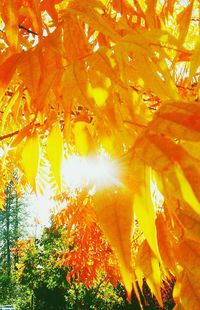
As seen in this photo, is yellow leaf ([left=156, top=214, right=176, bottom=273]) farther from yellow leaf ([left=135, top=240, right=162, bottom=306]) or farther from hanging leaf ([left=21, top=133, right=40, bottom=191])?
hanging leaf ([left=21, top=133, right=40, bottom=191])

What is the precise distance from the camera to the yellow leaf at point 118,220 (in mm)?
452

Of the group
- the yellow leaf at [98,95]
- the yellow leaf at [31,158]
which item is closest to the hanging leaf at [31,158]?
the yellow leaf at [31,158]

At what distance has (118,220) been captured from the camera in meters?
0.47

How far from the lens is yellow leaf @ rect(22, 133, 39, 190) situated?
2.38 feet

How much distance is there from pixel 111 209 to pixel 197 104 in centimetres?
16

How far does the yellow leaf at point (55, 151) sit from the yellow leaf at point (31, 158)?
0.08 feet

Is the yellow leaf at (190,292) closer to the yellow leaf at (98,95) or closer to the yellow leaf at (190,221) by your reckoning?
the yellow leaf at (190,221)

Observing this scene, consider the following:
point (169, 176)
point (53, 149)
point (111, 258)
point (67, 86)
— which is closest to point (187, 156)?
point (169, 176)

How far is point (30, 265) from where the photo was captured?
13.2 meters

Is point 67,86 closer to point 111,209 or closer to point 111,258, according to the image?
point 111,209

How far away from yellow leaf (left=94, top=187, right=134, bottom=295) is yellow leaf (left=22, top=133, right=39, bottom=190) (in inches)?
9.7

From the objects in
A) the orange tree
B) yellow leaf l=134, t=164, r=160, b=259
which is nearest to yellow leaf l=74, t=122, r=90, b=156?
the orange tree

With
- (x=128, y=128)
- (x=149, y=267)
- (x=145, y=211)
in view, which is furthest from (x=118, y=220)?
(x=128, y=128)

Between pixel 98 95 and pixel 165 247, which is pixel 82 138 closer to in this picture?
pixel 98 95
